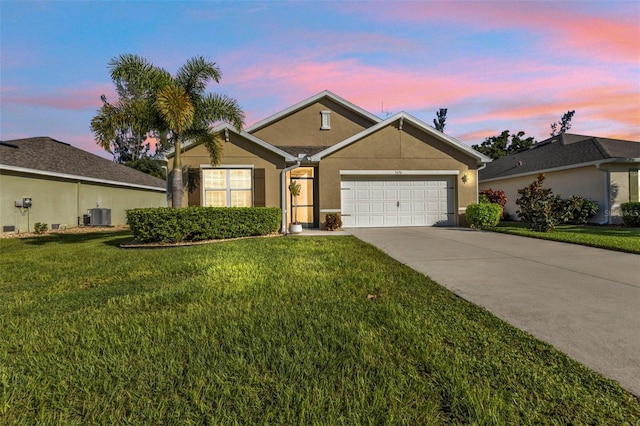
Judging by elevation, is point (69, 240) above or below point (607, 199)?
below

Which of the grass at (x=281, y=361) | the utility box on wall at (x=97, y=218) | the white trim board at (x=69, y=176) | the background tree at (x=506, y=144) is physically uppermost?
the background tree at (x=506, y=144)

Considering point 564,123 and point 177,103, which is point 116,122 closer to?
point 177,103

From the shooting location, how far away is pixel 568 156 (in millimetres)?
16781

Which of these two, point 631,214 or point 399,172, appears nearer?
point 631,214

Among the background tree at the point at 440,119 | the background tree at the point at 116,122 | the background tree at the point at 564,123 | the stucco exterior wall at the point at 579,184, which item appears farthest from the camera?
the background tree at the point at 564,123

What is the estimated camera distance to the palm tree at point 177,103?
1009 cm

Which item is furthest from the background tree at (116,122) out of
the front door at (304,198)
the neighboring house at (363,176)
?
the front door at (304,198)

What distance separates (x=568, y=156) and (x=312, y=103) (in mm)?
14320

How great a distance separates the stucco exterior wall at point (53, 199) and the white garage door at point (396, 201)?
1510 cm

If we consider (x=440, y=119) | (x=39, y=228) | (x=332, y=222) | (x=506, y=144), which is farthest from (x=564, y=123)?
(x=39, y=228)

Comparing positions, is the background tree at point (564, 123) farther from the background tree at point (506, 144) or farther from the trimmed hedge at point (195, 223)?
the trimmed hedge at point (195, 223)

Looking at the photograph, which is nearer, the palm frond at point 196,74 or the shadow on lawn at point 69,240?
the shadow on lawn at point 69,240

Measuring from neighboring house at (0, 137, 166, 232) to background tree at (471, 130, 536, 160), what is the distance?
124 feet

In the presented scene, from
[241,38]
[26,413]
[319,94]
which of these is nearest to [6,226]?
[241,38]
